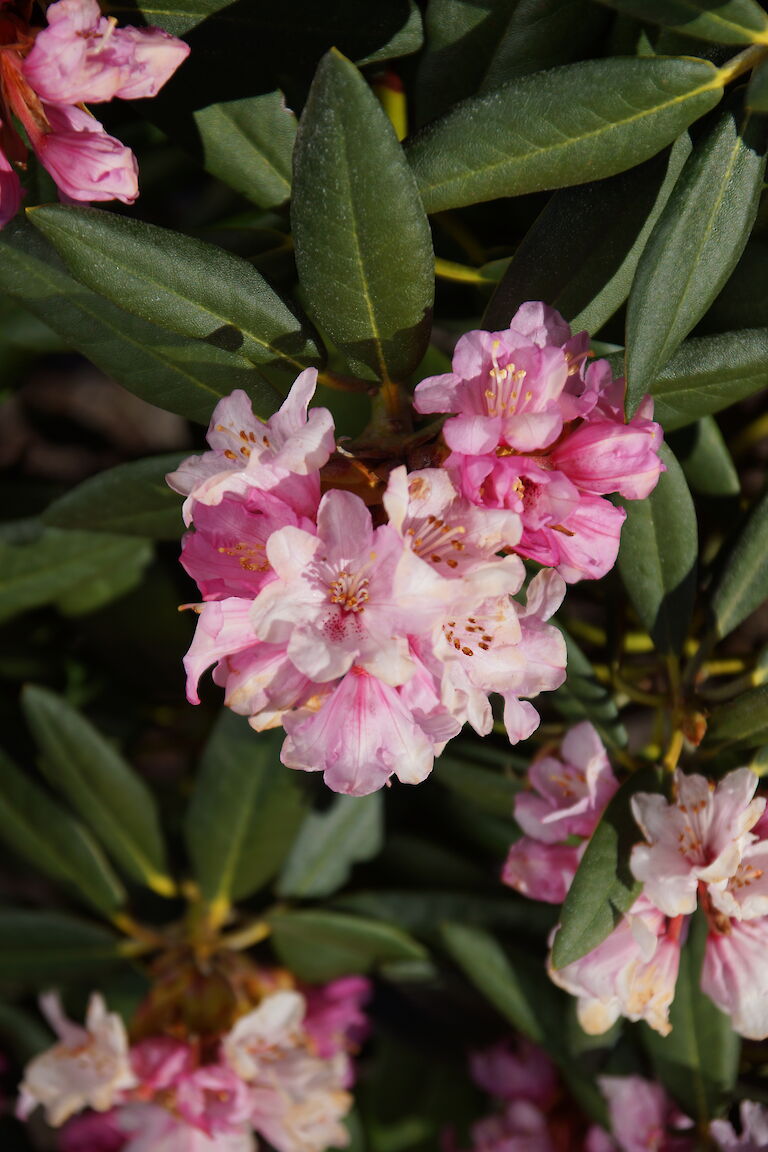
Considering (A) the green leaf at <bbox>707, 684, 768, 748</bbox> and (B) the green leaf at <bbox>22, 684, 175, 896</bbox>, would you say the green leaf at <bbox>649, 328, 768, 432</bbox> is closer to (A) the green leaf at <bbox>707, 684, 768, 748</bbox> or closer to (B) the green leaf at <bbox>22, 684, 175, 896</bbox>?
(A) the green leaf at <bbox>707, 684, 768, 748</bbox>

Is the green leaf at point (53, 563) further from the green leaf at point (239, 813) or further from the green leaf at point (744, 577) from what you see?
the green leaf at point (744, 577)

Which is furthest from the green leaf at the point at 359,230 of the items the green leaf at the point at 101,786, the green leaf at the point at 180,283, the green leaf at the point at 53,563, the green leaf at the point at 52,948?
the green leaf at the point at 52,948

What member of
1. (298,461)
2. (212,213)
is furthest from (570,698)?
(212,213)

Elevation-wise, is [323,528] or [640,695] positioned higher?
[323,528]

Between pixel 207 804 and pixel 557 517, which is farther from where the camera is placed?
pixel 207 804

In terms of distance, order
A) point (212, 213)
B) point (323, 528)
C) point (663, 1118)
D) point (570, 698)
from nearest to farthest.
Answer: point (323, 528) < point (570, 698) < point (663, 1118) < point (212, 213)

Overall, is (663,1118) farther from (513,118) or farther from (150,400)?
(513,118)
